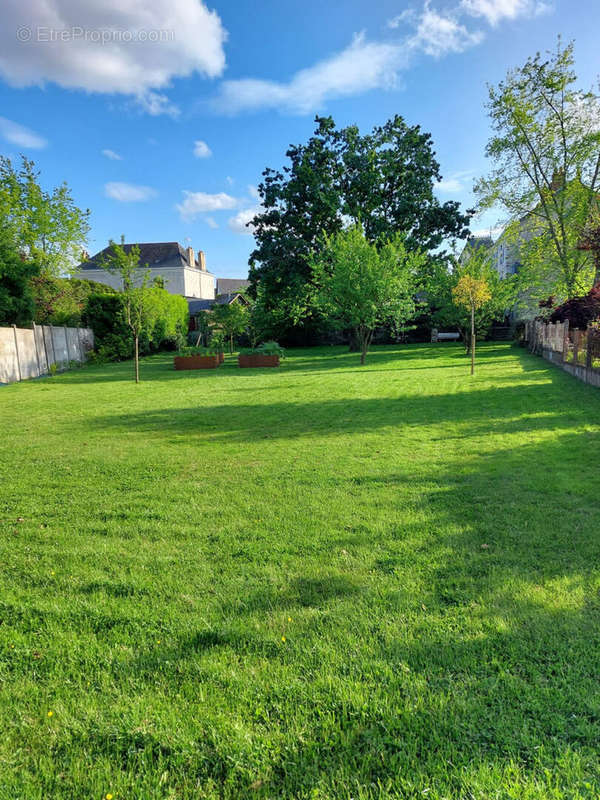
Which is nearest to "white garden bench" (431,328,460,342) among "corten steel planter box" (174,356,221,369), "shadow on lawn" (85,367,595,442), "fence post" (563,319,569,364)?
"fence post" (563,319,569,364)

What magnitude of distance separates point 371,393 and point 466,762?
33.3 feet

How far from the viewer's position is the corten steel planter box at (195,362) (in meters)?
20.1

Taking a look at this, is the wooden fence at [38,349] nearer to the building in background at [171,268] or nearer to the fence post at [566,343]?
the fence post at [566,343]

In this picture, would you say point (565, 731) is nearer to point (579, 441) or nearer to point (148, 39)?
point (579, 441)

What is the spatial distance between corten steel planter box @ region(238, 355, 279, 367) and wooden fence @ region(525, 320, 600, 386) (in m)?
11.3

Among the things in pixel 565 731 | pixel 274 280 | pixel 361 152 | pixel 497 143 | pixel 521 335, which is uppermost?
pixel 361 152

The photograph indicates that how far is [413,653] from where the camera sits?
2.19 metres

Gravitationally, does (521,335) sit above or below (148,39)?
below

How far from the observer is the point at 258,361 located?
68.2 feet

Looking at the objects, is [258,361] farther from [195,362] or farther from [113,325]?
[113,325]

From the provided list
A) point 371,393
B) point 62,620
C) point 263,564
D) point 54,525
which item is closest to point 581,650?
point 263,564

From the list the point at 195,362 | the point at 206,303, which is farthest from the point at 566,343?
the point at 206,303

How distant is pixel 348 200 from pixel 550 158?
1061 cm

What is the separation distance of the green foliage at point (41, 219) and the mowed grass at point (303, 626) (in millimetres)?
25122
